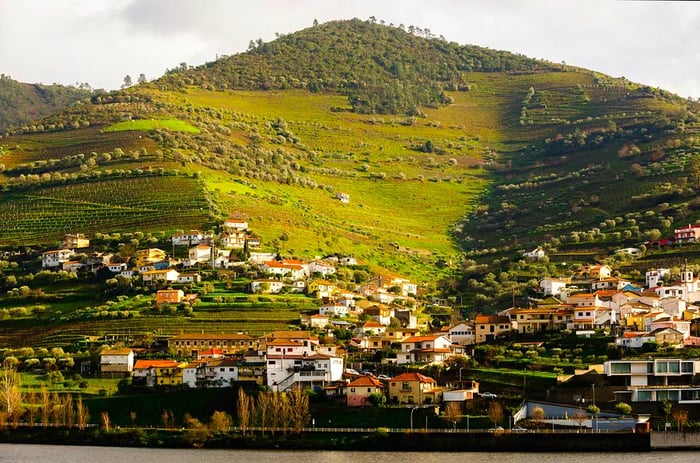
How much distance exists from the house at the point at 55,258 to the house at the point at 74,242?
73.0 inches

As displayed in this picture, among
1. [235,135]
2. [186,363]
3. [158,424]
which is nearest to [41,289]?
[186,363]

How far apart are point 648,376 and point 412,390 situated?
51.3 feet

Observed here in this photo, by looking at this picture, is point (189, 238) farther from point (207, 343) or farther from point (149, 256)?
point (207, 343)

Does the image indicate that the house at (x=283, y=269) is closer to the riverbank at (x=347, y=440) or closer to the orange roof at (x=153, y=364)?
the orange roof at (x=153, y=364)

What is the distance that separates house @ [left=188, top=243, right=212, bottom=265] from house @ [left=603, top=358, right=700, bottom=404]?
51.4 meters

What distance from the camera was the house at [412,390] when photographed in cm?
8531

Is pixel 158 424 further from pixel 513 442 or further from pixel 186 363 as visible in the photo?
pixel 513 442

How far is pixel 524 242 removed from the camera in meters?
146

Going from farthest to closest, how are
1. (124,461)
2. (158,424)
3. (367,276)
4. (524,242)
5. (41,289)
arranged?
1. (524,242)
2. (367,276)
3. (41,289)
4. (158,424)
5. (124,461)

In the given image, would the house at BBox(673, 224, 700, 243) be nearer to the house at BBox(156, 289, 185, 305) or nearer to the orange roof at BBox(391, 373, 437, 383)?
the orange roof at BBox(391, 373, 437, 383)

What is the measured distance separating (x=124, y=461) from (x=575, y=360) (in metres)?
33.7

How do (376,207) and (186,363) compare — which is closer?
(186,363)

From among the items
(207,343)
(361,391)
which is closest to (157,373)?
(207,343)

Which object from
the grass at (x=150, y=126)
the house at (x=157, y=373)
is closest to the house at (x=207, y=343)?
the house at (x=157, y=373)
